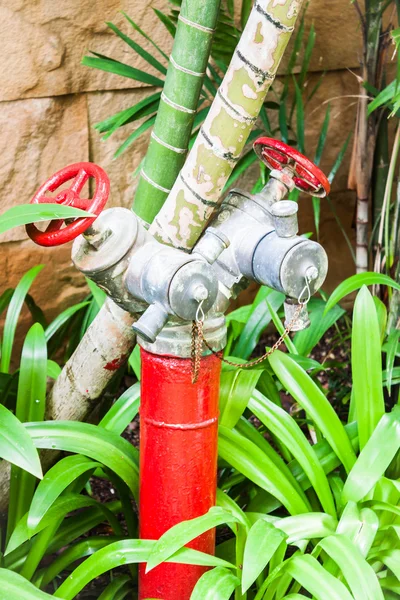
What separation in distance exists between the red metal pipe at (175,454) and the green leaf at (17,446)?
0.18 m

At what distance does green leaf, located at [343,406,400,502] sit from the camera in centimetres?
125

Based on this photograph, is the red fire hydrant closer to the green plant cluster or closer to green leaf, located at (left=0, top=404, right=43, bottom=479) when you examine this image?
the green plant cluster

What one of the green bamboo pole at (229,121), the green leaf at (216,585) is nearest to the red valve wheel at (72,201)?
the green bamboo pole at (229,121)

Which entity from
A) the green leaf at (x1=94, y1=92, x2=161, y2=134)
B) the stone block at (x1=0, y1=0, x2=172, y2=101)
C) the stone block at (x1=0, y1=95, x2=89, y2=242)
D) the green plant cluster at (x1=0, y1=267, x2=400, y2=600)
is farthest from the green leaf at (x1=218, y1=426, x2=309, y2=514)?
the stone block at (x1=0, y1=0, x2=172, y2=101)

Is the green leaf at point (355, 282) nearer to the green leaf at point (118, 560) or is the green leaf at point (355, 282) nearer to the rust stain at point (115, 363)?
the rust stain at point (115, 363)

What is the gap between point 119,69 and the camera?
1.71m

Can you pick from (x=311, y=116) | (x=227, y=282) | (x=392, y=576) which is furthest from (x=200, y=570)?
(x=311, y=116)

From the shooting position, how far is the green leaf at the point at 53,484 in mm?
1136

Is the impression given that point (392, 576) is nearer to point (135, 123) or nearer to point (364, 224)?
point (364, 224)

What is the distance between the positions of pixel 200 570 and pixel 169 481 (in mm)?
156

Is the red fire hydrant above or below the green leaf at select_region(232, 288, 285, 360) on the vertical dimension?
above

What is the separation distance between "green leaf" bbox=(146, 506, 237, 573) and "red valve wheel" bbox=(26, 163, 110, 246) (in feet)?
1.40

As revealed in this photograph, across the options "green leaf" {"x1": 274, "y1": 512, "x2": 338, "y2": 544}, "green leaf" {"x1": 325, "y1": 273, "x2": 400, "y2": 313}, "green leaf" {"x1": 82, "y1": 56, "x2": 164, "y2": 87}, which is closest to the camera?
"green leaf" {"x1": 274, "y1": 512, "x2": 338, "y2": 544}

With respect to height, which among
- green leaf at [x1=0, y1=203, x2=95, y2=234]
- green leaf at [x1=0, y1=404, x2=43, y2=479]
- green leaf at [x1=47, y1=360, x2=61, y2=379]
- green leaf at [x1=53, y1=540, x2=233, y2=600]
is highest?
green leaf at [x1=0, y1=203, x2=95, y2=234]
